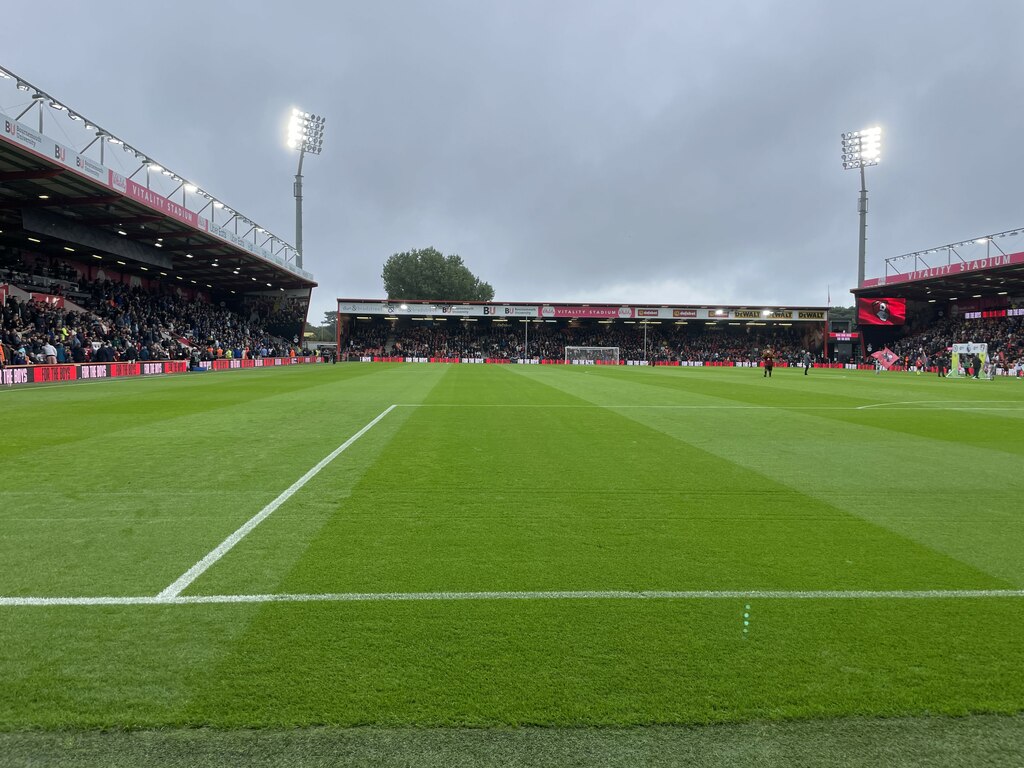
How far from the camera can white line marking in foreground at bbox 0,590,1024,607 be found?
3.59 m

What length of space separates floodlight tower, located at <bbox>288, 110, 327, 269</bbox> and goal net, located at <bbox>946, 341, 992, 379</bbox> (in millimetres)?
55864

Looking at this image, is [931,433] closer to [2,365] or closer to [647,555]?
[647,555]

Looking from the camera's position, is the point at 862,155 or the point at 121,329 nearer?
the point at 121,329

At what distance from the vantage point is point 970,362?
40.9m

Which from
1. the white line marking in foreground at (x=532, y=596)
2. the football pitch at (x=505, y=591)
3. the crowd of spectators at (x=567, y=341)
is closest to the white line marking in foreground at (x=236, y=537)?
the football pitch at (x=505, y=591)

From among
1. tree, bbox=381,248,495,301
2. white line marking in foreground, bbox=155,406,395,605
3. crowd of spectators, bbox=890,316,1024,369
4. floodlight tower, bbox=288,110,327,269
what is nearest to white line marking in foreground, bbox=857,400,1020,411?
white line marking in foreground, bbox=155,406,395,605

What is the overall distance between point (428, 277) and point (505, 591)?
108 metres

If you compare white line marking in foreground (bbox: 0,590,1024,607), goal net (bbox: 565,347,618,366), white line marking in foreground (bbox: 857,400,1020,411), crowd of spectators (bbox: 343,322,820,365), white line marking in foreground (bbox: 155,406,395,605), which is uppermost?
crowd of spectators (bbox: 343,322,820,365)

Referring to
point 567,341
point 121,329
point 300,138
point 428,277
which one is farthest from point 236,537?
point 428,277

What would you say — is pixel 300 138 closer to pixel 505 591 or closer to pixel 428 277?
pixel 428 277

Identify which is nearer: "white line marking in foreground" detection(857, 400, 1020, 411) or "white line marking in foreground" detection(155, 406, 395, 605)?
"white line marking in foreground" detection(155, 406, 395, 605)

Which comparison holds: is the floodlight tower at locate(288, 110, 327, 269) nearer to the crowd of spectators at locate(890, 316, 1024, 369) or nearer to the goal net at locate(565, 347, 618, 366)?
the goal net at locate(565, 347, 618, 366)

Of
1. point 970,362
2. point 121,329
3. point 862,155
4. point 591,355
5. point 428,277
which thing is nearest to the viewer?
point 121,329

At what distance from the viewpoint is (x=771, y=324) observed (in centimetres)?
7788
